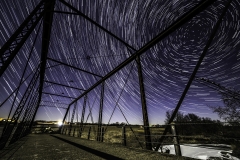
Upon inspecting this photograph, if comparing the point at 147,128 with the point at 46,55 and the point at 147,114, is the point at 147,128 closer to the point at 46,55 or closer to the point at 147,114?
the point at 147,114

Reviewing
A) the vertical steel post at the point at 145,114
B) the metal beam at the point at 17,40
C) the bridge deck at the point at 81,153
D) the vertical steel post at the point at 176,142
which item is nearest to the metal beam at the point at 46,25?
the metal beam at the point at 17,40

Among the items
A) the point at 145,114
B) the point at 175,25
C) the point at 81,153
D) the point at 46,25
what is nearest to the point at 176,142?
the point at 145,114

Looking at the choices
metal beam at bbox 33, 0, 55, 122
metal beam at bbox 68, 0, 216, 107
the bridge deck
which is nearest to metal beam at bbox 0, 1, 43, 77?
metal beam at bbox 33, 0, 55, 122

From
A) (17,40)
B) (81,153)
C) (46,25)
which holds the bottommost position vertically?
(81,153)

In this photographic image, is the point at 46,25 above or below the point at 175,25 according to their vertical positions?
above

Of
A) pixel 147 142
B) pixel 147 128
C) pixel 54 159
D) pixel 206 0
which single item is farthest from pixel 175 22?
pixel 54 159

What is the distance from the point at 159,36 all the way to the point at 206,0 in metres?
1.86

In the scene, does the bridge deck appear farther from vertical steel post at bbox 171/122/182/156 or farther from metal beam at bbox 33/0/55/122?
metal beam at bbox 33/0/55/122

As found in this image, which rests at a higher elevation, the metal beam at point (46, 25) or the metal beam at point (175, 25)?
the metal beam at point (46, 25)

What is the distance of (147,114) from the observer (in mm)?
4992

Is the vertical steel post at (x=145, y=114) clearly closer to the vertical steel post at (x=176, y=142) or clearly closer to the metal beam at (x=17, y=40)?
the vertical steel post at (x=176, y=142)

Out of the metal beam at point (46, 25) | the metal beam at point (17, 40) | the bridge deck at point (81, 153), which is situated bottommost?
the bridge deck at point (81, 153)

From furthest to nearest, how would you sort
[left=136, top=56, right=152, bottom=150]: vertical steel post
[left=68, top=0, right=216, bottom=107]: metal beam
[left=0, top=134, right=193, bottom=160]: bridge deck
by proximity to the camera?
[left=136, top=56, right=152, bottom=150]: vertical steel post
[left=68, top=0, right=216, bottom=107]: metal beam
[left=0, top=134, right=193, bottom=160]: bridge deck

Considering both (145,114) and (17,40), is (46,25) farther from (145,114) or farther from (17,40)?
(145,114)
